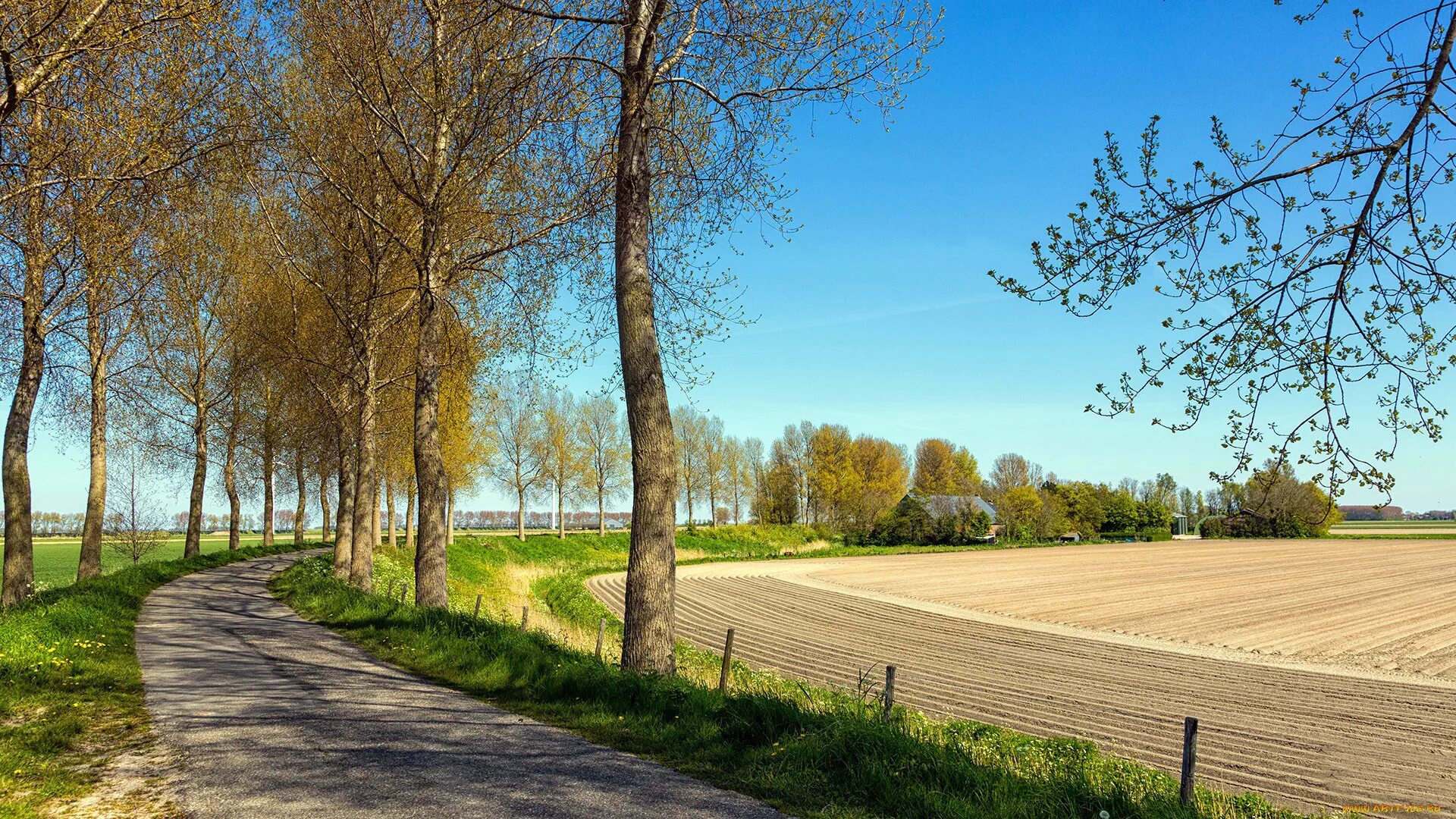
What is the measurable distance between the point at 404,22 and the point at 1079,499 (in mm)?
109392

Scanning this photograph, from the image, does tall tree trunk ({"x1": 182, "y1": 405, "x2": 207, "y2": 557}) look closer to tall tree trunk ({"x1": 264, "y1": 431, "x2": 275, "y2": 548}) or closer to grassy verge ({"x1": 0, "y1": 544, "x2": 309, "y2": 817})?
tall tree trunk ({"x1": 264, "y1": 431, "x2": 275, "y2": 548})

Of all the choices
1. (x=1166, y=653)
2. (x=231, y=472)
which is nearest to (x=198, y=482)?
(x=231, y=472)

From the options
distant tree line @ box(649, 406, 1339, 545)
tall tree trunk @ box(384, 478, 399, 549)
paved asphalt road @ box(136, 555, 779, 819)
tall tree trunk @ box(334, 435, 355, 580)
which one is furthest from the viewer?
distant tree line @ box(649, 406, 1339, 545)

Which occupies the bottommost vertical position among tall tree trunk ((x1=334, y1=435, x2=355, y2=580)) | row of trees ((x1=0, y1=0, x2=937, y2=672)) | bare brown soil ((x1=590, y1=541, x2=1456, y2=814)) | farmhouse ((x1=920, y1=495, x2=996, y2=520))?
bare brown soil ((x1=590, y1=541, x2=1456, y2=814))

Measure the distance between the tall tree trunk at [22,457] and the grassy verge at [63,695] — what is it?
558mm

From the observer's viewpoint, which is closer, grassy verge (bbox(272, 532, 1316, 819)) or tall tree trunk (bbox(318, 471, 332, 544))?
grassy verge (bbox(272, 532, 1316, 819))

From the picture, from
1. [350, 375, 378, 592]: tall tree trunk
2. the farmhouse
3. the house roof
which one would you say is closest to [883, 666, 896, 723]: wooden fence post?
[350, 375, 378, 592]: tall tree trunk

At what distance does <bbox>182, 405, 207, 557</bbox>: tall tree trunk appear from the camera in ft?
104

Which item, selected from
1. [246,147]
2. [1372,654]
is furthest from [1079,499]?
[246,147]

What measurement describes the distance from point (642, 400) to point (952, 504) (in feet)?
329

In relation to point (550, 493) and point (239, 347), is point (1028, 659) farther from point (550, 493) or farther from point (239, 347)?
point (550, 493)

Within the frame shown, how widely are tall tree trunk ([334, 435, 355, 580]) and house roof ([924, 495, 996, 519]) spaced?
7180cm

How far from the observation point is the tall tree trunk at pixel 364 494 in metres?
20.2

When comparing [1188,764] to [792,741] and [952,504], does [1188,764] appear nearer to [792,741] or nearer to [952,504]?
[792,741]
